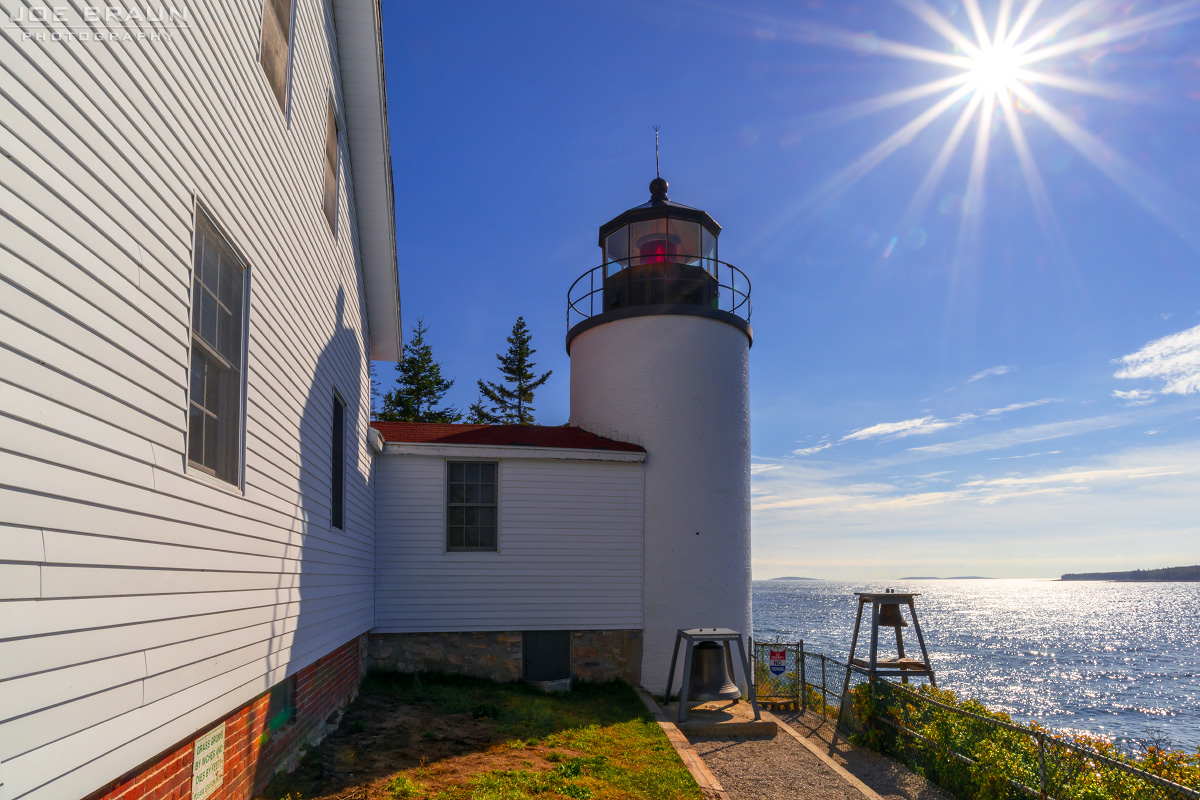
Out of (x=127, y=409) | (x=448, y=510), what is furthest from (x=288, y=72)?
(x=448, y=510)

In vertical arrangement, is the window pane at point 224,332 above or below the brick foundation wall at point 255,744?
above

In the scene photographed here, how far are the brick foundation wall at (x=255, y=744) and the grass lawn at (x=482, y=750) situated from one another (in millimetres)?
206

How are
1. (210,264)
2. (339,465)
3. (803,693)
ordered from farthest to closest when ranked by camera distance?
(803,693) < (339,465) < (210,264)

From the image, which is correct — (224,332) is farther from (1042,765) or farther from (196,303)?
(1042,765)

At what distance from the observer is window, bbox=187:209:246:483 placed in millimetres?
4801

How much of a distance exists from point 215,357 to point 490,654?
32.8 ft

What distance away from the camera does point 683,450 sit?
599 inches

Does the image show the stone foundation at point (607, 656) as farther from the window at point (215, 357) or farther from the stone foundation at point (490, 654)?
the window at point (215, 357)

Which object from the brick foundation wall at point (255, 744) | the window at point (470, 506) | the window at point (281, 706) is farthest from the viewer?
the window at point (470, 506)

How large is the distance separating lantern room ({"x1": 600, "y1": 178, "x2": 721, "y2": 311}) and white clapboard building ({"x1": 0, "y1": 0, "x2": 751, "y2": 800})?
3.77 metres

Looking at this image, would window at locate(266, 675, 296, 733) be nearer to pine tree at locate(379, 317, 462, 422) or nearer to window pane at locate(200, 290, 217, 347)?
window pane at locate(200, 290, 217, 347)

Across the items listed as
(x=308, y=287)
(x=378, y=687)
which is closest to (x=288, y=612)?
(x=308, y=287)

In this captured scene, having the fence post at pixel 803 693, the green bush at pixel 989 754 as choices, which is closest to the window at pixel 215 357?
the green bush at pixel 989 754

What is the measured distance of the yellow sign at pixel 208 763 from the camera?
4857mm
